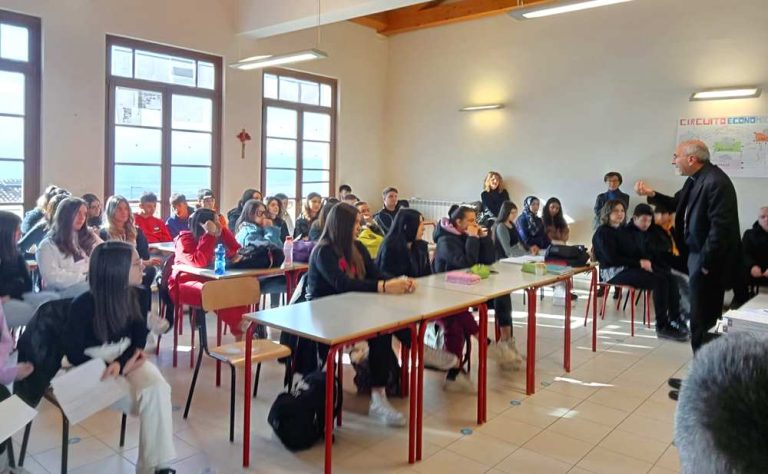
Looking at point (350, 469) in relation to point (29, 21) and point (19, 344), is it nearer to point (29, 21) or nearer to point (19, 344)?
point (19, 344)

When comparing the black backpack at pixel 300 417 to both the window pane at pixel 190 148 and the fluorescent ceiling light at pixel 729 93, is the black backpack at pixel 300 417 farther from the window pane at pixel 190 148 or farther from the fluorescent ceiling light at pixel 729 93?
the fluorescent ceiling light at pixel 729 93

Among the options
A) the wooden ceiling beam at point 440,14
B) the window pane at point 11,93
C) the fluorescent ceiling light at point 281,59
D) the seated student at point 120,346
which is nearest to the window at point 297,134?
the fluorescent ceiling light at point 281,59

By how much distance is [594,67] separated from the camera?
8.13 metres

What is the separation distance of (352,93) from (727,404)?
9.57 metres

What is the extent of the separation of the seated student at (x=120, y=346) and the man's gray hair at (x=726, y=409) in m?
2.31

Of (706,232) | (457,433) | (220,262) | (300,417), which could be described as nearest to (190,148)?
(220,262)

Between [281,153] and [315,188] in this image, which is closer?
[281,153]

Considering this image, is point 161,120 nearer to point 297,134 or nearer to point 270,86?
point 270,86

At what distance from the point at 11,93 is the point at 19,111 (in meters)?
0.19

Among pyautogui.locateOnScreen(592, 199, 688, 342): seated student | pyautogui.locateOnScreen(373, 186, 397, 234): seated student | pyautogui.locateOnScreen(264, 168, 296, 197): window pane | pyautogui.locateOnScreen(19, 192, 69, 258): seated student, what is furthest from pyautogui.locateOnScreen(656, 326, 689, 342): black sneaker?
pyautogui.locateOnScreen(264, 168, 296, 197): window pane

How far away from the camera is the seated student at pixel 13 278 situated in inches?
146

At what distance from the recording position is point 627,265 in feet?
18.6

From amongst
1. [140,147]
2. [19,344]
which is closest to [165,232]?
[140,147]

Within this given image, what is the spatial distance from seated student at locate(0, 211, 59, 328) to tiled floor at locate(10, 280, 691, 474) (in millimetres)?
Result: 617
